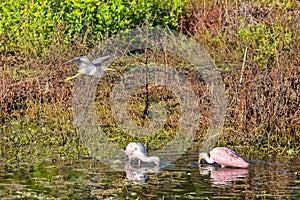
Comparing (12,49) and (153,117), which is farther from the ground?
(12,49)

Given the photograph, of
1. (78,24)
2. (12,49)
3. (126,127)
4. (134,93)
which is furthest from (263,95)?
(12,49)

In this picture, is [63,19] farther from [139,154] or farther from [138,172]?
[138,172]

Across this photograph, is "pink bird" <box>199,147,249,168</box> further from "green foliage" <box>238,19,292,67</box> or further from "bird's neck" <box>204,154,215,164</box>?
"green foliage" <box>238,19,292,67</box>

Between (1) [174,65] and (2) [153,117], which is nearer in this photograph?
(2) [153,117]

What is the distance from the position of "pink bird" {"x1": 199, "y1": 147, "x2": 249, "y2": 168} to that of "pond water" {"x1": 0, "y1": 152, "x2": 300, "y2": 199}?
72 mm

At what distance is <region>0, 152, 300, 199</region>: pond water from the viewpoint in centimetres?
767

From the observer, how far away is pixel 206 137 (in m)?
10.5

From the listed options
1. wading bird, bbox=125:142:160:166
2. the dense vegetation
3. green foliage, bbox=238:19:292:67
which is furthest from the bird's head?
green foliage, bbox=238:19:292:67

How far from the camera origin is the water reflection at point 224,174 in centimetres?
829

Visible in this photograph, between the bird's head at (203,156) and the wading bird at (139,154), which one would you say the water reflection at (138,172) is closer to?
the wading bird at (139,154)

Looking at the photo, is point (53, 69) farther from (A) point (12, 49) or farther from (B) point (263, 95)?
(B) point (263, 95)

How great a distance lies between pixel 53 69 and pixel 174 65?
1909 mm

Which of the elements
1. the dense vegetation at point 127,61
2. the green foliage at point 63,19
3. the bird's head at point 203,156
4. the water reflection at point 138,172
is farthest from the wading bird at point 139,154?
the green foliage at point 63,19

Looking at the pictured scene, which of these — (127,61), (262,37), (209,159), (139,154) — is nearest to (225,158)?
(209,159)
